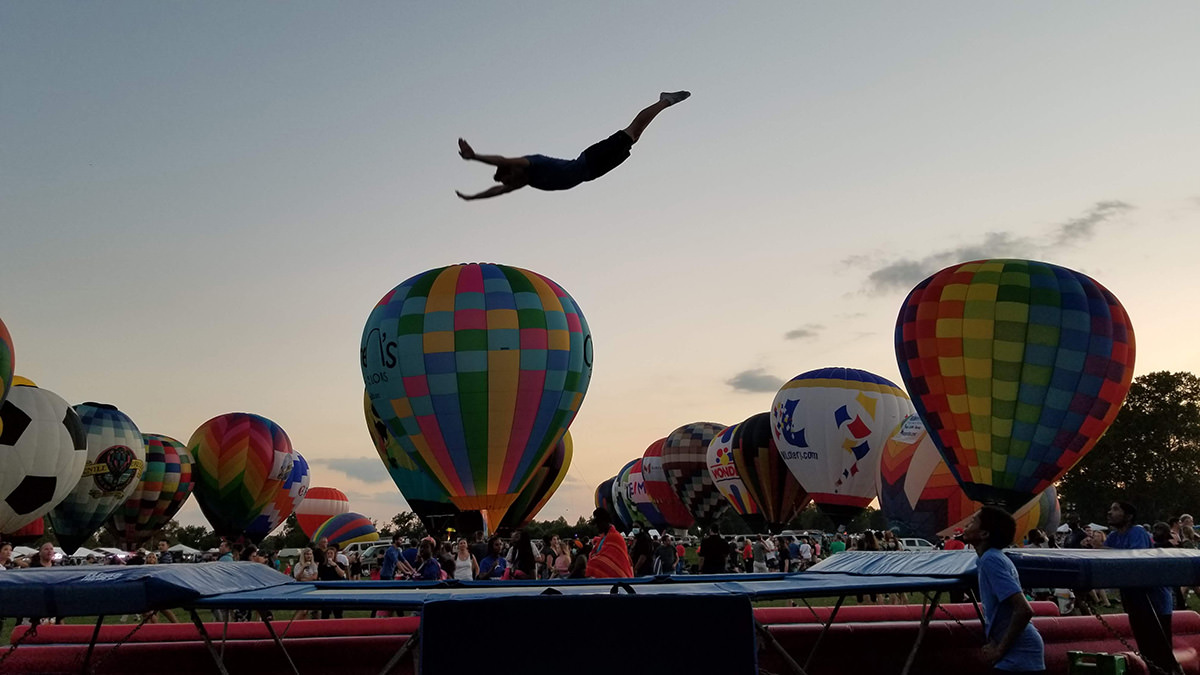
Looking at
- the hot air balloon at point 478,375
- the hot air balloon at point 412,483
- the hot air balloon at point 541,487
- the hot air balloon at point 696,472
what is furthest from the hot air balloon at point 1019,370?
the hot air balloon at point 696,472

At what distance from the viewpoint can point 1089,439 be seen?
23.2m

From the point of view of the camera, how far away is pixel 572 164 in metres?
7.89

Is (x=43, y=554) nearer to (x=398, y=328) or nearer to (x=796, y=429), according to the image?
(x=398, y=328)

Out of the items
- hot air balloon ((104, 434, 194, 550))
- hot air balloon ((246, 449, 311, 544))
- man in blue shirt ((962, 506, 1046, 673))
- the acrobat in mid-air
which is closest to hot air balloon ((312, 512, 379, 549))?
hot air balloon ((246, 449, 311, 544))

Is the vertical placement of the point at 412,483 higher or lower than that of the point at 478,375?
lower

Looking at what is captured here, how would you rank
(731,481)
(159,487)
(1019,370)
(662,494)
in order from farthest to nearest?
1. (662,494)
2. (731,481)
3. (159,487)
4. (1019,370)

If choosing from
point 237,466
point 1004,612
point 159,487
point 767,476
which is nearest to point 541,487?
point 767,476

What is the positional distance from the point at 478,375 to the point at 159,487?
1977cm

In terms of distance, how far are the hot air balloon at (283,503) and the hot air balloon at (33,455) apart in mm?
14040

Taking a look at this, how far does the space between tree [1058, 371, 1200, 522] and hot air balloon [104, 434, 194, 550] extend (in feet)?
157

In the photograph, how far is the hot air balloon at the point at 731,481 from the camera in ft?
139

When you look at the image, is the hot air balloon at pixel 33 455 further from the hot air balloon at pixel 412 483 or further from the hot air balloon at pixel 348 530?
the hot air balloon at pixel 348 530

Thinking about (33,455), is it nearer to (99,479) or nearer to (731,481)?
(99,479)

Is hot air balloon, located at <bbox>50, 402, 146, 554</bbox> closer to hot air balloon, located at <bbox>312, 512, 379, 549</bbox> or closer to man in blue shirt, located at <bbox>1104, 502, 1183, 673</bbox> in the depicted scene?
hot air balloon, located at <bbox>312, 512, 379, 549</bbox>
